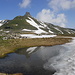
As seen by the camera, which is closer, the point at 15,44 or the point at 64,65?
the point at 64,65

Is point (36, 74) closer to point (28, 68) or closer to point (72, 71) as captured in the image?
point (28, 68)

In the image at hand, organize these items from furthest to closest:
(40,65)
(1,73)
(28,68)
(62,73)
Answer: (40,65) < (28,68) < (1,73) < (62,73)

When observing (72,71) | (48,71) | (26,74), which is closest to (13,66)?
(26,74)

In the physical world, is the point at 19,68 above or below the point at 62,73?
above

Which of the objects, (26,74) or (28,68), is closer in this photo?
(26,74)

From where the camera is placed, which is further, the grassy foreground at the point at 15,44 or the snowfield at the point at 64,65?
the grassy foreground at the point at 15,44

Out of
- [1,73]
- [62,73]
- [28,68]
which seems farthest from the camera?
[28,68]

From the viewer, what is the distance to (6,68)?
24.4m

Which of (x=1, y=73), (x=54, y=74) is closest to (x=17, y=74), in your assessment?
(x=1, y=73)

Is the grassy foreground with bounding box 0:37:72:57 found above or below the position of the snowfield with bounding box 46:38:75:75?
above

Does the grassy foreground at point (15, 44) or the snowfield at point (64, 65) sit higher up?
the grassy foreground at point (15, 44)

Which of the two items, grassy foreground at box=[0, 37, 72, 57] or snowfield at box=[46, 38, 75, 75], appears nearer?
snowfield at box=[46, 38, 75, 75]

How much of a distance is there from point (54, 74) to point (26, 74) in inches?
179

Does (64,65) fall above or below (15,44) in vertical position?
below
